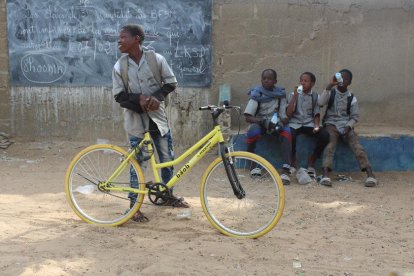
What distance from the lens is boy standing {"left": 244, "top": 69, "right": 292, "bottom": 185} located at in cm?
641

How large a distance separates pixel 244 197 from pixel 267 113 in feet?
7.78

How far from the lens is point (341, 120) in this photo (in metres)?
6.61

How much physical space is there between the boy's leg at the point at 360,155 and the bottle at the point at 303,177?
A: 661mm

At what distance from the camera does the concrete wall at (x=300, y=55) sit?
731 centimetres

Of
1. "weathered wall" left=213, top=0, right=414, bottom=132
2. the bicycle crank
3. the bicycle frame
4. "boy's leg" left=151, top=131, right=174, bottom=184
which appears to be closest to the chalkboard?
"weathered wall" left=213, top=0, right=414, bottom=132

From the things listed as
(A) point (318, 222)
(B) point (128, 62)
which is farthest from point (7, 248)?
(A) point (318, 222)

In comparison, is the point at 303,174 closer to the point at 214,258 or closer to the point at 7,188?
the point at 214,258

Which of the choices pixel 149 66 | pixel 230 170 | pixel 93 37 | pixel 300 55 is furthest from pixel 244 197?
pixel 93 37

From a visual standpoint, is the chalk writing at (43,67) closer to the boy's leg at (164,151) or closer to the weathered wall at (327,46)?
the weathered wall at (327,46)

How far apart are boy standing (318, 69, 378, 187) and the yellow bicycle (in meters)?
2.03

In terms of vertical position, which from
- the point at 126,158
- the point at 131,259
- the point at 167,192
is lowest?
the point at 131,259

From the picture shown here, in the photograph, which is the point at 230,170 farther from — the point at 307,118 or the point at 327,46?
the point at 327,46

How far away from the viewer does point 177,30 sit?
7375mm

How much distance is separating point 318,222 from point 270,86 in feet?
7.38
